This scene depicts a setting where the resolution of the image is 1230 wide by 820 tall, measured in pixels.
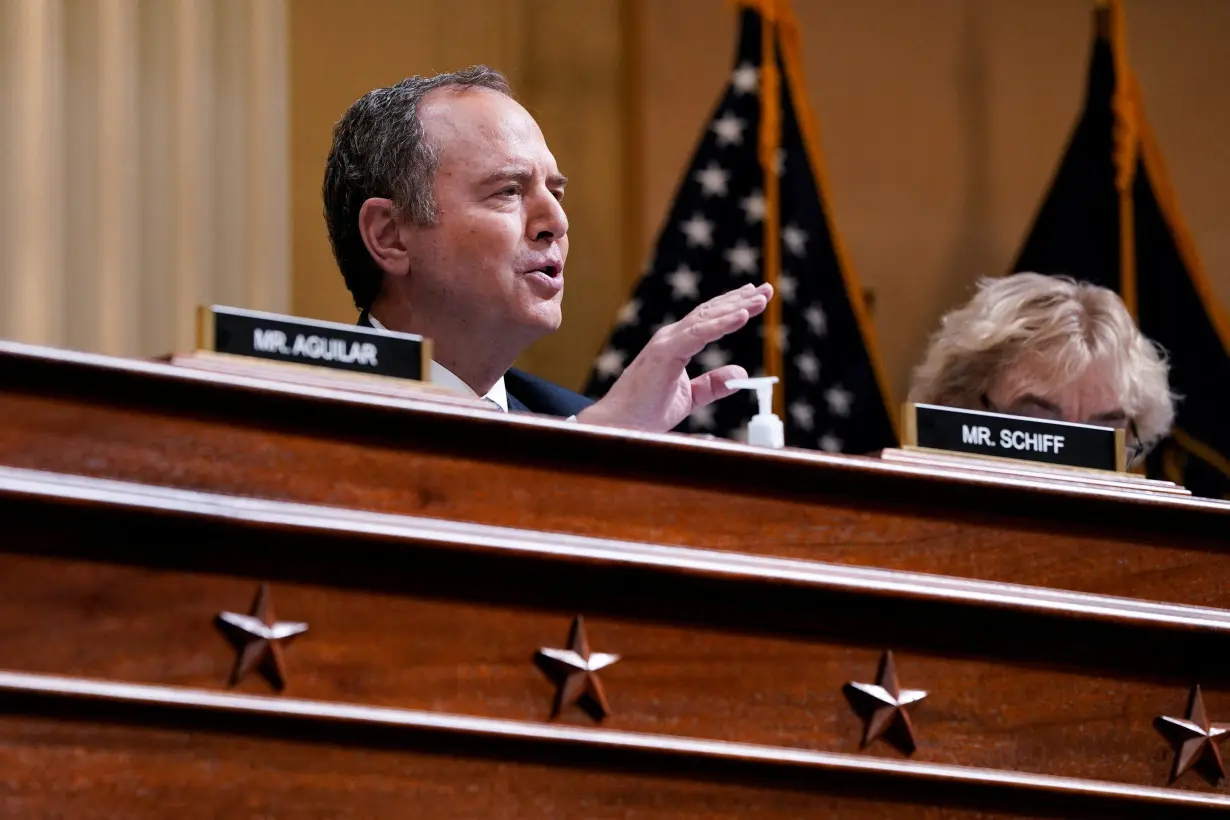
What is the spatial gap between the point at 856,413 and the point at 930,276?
73 cm

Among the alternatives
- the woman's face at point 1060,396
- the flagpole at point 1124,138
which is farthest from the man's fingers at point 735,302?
the flagpole at point 1124,138

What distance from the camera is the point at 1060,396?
274cm

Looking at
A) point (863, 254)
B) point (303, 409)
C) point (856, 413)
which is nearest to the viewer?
point (303, 409)

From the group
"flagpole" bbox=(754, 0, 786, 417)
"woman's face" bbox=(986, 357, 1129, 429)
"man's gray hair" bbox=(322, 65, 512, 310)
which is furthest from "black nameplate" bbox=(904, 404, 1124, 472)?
"flagpole" bbox=(754, 0, 786, 417)

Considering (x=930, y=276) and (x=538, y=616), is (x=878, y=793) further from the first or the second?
(x=930, y=276)

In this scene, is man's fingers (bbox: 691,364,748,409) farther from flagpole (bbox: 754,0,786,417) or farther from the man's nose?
flagpole (bbox: 754,0,786,417)

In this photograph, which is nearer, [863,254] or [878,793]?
[878,793]

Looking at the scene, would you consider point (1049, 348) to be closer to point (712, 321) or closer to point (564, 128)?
point (712, 321)

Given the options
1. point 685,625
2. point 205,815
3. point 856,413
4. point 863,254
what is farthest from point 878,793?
point 863,254

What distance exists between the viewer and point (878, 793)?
1.43 m

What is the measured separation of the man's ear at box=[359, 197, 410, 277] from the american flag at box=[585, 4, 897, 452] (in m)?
1.75

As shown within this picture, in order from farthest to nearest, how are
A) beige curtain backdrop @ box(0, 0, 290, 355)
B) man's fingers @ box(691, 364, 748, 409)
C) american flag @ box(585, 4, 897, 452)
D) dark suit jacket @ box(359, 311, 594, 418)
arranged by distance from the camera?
american flag @ box(585, 4, 897, 452), beige curtain backdrop @ box(0, 0, 290, 355), dark suit jacket @ box(359, 311, 594, 418), man's fingers @ box(691, 364, 748, 409)

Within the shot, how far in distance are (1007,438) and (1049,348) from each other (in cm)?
117

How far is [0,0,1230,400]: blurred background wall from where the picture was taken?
361cm
